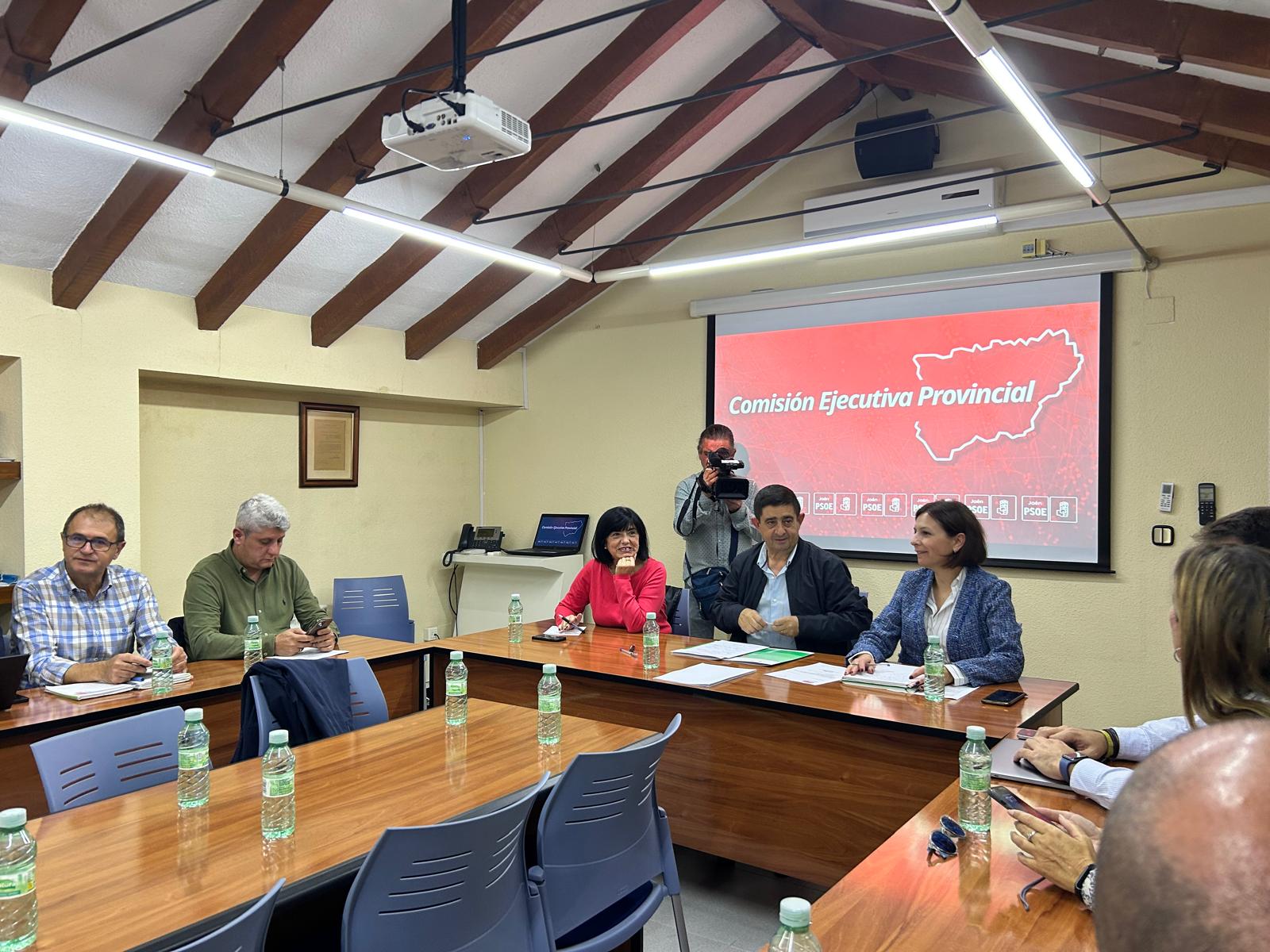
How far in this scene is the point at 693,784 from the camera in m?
3.28

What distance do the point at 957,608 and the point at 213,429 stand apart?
463cm

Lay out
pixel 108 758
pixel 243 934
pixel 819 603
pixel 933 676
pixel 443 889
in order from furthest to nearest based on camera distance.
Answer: pixel 819 603 < pixel 933 676 < pixel 108 758 < pixel 443 889 < pixel 243 934

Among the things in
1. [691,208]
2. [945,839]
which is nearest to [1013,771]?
[945,839]

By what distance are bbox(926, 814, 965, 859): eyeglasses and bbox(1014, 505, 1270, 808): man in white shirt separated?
1.19 ft

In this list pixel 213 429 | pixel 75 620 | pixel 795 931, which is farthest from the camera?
pixel 213 429

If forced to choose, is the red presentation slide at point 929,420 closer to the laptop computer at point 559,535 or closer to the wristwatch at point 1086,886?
the laptop computer at point 559,535

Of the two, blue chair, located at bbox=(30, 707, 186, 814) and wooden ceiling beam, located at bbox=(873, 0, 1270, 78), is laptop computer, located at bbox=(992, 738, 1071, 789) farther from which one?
wooden ceiling beam, located at bbox=(873, 0, 1270, 78)

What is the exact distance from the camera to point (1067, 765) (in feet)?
6.79

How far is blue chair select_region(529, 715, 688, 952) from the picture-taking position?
203 centimetres

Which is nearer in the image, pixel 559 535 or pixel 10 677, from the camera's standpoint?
pixel 10 677

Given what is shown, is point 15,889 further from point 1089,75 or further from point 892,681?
point 1089,75

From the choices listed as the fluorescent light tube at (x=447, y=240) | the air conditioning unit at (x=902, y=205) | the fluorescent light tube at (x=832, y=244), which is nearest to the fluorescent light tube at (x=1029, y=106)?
the fluorescent light tube at (x=832, y=244)

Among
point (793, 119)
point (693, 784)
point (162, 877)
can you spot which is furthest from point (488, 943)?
point (793, 119)

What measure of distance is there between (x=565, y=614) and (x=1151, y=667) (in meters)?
3.14
